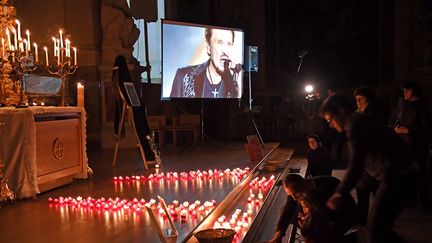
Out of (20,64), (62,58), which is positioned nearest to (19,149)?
(20,64)

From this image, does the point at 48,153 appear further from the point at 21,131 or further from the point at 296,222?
the point at 296,222

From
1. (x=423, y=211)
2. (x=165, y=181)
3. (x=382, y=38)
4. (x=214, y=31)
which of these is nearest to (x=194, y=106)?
(x=214, y=31)

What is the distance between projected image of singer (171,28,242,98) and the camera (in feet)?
26.7

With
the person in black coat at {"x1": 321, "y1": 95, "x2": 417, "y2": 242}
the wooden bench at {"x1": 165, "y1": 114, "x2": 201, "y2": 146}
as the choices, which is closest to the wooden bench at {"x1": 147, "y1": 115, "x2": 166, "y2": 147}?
the wooden bench at {"x1": 165, "y1": 114, "x2": 201, "y2": 146}

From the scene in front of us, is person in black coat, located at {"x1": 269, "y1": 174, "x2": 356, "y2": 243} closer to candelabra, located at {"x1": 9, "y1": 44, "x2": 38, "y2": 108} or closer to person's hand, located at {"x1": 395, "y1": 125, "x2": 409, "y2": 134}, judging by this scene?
person's hand, located at {"x1": 395, "y1": 125, "x2": 409, "y2": 134}

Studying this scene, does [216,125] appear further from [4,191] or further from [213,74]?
[4,191]

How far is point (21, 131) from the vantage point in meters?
4.55

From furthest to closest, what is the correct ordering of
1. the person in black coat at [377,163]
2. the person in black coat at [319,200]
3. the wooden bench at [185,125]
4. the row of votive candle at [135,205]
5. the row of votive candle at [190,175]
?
the wooden bench at [185,125]
the row of votive candle at [190,175]
the row of votive candle at [135,205]
the person in black coat at [319,200]
the person in black coat at [377,163]

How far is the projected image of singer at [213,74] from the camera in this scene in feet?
26.7

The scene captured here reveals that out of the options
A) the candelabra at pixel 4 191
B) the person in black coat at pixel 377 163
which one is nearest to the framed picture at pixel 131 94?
the candelabra at pixel 4 191

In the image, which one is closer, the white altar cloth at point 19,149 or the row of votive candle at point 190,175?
the white altar cloth at point 19,149

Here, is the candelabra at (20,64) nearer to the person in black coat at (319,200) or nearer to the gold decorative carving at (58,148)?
the gold decorative carving at (58,148)

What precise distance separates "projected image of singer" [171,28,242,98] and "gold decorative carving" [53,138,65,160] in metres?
2.97

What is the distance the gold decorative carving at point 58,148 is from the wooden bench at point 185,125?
4.05m
